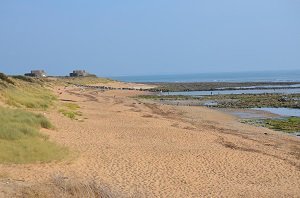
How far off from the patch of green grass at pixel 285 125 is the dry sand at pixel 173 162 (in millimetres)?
3181

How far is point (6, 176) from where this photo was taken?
10.5 metres

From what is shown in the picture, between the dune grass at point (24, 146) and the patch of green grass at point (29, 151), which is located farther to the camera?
the dune grass at point (24, 146)

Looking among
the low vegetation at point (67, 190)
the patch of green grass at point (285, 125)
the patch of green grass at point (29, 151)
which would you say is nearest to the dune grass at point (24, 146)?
the patch of green grass at point (29, 151)

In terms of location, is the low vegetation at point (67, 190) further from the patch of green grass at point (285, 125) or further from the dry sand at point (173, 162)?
the patch of green grass at point (285, 125)

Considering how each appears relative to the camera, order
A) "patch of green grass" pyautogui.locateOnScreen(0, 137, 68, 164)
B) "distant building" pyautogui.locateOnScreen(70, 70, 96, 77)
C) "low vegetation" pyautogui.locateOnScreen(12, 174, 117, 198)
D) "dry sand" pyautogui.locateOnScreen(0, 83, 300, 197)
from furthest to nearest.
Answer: "distant building" pyautogui.locateOnScreen(70, 70, 96, 77), "patch of green grass" pyautogui.locateOnScreen(0, 137, 68, 164), "dry sand" pyautogui.locateOnScreen(0, 83, 300, 197), "low vegetation" pyautogui.locateOnScreen(12, 174, 117, 198)

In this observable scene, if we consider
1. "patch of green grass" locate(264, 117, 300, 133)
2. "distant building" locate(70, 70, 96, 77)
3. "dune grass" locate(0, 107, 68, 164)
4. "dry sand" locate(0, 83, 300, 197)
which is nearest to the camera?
"dry sand" locate(0, 83, 300, 197)

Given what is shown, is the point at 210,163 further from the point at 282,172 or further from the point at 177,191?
the point at 177,191

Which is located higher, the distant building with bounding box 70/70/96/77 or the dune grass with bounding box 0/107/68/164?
the distant building with bounding box 70/70/96/77

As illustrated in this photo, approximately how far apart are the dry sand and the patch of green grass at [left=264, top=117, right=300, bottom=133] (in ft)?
10.4

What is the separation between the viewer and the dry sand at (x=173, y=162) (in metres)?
11.6

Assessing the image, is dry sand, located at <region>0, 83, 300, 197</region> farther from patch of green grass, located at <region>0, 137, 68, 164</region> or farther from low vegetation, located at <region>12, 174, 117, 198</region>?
low vegetation, located at <region>12, 174, 117, 198</region>

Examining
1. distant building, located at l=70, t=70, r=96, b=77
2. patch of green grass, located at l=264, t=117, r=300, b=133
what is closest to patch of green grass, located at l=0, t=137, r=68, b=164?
patch of green grass, located at l=264, t=117, r=300, b=133

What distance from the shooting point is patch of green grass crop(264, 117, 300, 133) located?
85.7 feet

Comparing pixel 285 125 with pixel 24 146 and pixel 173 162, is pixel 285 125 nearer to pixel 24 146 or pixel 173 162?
pixel 173 162
